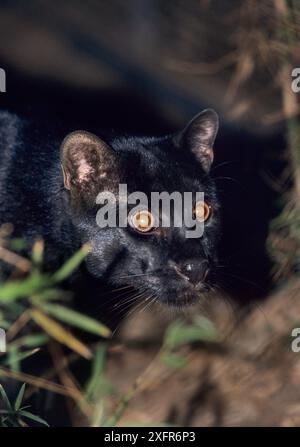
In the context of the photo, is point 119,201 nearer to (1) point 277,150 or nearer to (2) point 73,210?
(2) point 73,210

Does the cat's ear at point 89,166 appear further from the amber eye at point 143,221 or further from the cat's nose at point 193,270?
the cat's nose at point 193,270

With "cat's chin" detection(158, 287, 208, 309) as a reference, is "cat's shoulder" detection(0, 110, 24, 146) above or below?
above

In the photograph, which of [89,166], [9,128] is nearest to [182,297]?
[89,166]

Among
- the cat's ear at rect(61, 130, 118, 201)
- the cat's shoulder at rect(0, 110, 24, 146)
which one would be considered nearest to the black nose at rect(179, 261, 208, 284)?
the cat's ear at rect(61, 130, 118, 201)

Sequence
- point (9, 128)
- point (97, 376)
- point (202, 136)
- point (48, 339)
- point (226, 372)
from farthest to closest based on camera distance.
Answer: point (226, 372) < point (9, 128) < point (202, 136) < point (48, 339) < point (97, 376)

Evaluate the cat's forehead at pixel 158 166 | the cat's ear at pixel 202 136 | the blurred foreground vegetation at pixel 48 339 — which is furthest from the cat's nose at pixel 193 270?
the cat's ear at pixel 202 136

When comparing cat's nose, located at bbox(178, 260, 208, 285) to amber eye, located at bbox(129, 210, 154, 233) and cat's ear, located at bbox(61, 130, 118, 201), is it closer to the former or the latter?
amber eye, located at bbox(129, 210, 154, 233)

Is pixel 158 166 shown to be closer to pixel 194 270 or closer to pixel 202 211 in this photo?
pixel 202 211
